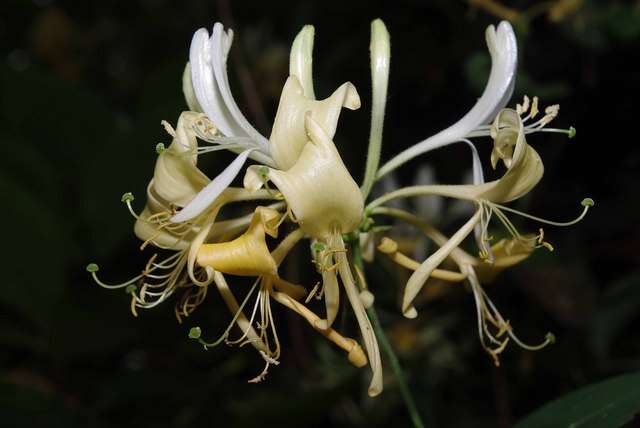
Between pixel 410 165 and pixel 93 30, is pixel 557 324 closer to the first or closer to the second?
pixel 410 165

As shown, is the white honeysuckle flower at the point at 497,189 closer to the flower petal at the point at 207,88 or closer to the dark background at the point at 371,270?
the flower petal at the point at 207,88

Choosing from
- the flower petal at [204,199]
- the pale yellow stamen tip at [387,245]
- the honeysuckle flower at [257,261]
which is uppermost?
the flower petal at [204,199]

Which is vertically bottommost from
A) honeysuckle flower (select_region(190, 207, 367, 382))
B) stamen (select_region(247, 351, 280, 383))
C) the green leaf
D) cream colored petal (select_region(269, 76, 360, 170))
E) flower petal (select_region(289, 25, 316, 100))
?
the green leaf

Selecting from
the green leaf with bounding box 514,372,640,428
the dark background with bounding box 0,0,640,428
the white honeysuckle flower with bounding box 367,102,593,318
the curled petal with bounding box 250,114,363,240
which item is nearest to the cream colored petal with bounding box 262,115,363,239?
the curled petal with bounding box 250,114,363,240

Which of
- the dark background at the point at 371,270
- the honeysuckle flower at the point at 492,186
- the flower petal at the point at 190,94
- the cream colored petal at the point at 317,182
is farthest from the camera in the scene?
the dark background at the point at 371,270

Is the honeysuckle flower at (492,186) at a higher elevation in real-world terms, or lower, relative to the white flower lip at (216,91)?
lower

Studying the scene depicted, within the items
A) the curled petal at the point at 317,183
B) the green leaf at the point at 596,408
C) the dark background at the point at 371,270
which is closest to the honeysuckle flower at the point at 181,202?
the curled petal at the point at 317,183

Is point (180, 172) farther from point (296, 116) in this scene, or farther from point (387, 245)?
point (387, 245)

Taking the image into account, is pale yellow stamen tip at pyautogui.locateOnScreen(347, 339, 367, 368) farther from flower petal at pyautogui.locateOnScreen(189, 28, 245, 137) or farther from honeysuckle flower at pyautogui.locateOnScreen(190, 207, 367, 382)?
flower petal at pyautogui.locateOnScreen(189, 28, 245, 137)
